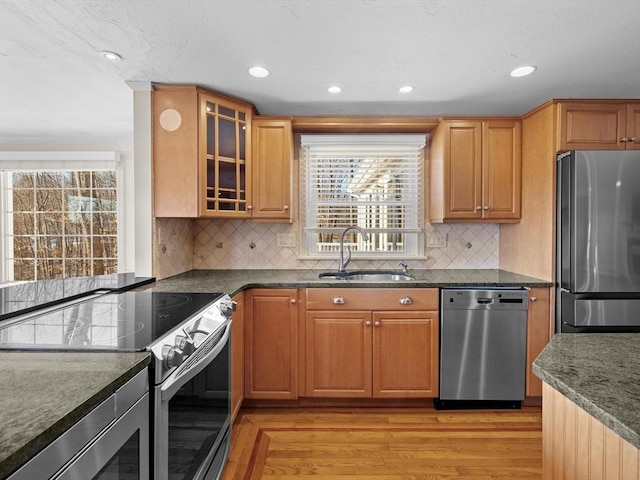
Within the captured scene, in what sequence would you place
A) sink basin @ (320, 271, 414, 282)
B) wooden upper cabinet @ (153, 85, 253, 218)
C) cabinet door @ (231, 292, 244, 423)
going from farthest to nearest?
sink basin @ (320, 271, 414, 282)
wooden upper cabinet @ (153, 85, 253, 218)
cabinet door @ (231, 292, 244, 423)

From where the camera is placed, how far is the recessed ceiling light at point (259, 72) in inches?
81.4

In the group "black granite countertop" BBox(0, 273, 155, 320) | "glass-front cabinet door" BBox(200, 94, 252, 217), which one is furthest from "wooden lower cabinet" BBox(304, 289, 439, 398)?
"black granite countertop" BBox(0, 273, 155, 320)

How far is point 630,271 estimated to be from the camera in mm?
2197

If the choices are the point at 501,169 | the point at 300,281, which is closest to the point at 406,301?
the point at 300,281

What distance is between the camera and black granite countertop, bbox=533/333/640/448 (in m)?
0.65

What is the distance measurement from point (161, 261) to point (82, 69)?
132 cm

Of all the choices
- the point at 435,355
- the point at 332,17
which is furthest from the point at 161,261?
the point at 435,355

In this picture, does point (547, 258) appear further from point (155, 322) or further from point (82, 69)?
point (82, 69)

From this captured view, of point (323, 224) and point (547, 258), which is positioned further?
point (323, 224)

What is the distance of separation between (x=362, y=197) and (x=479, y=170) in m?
1.00

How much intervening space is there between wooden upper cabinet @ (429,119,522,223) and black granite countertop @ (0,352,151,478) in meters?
2.50

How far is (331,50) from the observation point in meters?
1.87

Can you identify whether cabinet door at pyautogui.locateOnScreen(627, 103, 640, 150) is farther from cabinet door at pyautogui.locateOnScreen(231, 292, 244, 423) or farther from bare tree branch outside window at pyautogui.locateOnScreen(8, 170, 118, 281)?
bare tree branch outside window at pyautogui.locateOnScreen(8, 170, 118, 281)

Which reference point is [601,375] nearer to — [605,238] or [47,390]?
[47,390]
